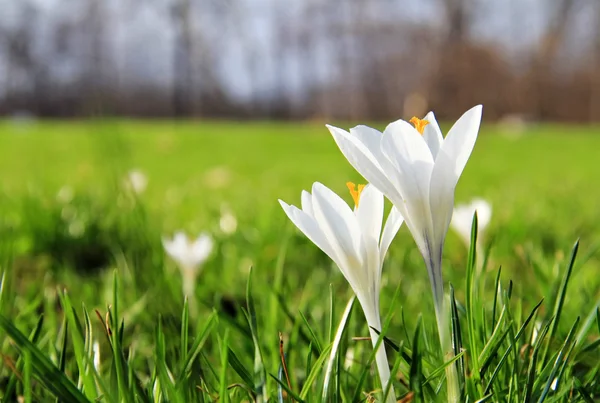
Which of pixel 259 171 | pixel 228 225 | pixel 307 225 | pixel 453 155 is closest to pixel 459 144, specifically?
pixel 453 155

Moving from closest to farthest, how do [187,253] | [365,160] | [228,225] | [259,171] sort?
[365,160] < [187,253] < [228,225] < [259,171]

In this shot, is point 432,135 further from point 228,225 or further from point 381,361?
point 228,225

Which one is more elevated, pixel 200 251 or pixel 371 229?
pixel 371 229

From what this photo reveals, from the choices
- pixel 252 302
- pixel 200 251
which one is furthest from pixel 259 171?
pixel 252 302

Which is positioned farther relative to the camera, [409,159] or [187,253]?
[187,253]

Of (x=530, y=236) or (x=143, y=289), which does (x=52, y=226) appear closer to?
(x=143, y=289)

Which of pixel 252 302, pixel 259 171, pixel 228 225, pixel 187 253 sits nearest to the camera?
pixel 252 302

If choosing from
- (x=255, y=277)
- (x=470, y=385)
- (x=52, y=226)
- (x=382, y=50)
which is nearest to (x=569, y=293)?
(x=255, y=277)

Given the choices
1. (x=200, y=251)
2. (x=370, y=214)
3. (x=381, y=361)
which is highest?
(x=370, y=214)
